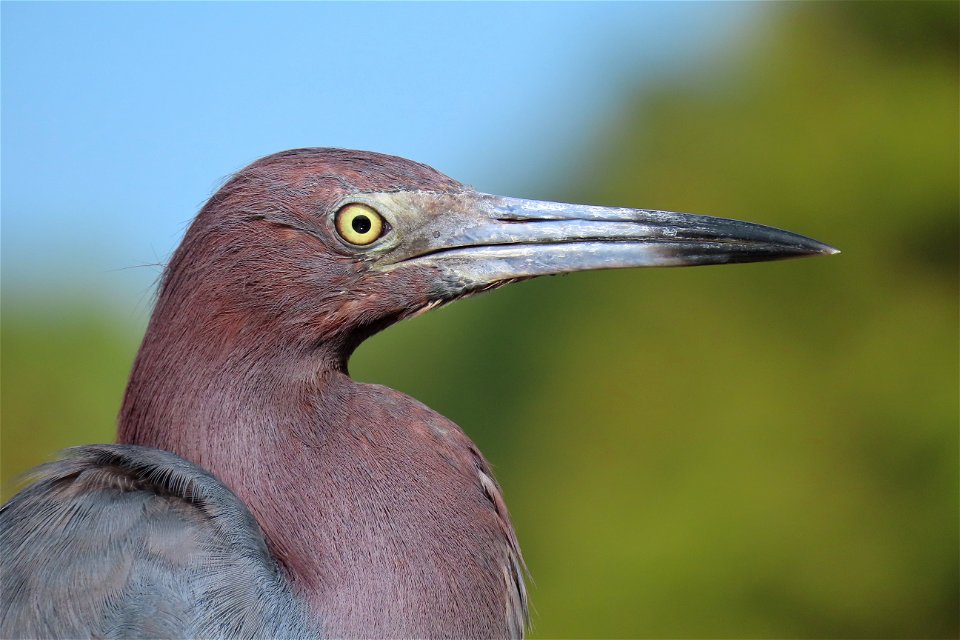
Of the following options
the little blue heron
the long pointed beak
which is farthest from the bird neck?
the long pointed beak

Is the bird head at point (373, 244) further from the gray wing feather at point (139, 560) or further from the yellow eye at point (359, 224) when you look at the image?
the gray wing feather at point (139, 560)

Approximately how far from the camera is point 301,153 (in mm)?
3197

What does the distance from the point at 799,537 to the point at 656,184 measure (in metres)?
5.23

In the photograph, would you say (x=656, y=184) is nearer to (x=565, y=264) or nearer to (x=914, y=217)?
(x=914, y=217)

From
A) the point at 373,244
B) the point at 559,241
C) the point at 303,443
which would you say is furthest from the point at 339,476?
the point at 559,241

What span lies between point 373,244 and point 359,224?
3.1 inches

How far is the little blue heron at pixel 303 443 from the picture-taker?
2.67 m

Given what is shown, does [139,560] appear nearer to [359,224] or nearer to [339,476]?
[339,476]

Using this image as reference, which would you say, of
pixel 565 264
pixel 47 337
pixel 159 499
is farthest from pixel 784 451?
pixel 47 337

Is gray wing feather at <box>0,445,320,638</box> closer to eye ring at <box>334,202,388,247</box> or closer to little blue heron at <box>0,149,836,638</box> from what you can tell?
little blue heron at <box>0,149,836,638</box>

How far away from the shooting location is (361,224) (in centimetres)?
319

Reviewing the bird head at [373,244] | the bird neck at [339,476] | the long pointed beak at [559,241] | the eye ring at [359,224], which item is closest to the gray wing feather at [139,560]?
the bird neck at [339,476]

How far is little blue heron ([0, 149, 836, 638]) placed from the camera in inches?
105

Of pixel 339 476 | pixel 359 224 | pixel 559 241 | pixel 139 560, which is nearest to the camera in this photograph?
pixel 139 560
